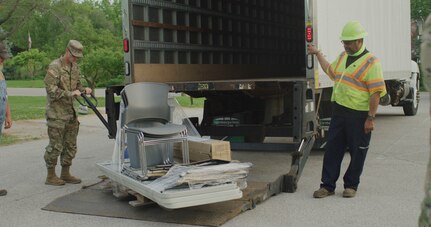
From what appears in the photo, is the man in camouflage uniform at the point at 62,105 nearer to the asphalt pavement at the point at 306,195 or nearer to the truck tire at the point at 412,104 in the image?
the asphalt pavement at the point at 306,195

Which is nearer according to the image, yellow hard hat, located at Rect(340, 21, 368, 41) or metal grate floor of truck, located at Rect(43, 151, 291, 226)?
metal grate floor of truck, located at Rect(43, 151, 291, 226)

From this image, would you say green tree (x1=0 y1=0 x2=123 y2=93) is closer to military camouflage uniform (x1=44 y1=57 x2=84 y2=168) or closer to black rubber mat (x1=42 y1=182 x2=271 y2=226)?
military camouflage uniform (x1=44 y1=57 x2=84 y2=168)

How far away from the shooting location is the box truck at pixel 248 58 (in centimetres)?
700

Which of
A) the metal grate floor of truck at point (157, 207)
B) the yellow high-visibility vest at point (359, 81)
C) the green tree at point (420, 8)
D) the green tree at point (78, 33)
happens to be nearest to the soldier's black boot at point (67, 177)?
the metal grate floor of truck at point (157, 207)

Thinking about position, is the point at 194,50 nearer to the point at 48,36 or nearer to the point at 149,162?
the point at 149,162

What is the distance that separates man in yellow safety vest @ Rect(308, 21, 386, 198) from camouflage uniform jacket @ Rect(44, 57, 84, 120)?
3.33 meters

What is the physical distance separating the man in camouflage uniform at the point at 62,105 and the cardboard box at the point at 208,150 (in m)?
1.72

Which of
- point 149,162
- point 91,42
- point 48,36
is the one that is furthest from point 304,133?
point 48,36

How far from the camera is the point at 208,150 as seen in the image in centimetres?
615

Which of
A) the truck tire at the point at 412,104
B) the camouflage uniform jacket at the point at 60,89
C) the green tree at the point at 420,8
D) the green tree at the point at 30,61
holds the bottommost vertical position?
the truck tire at the point at 412,104

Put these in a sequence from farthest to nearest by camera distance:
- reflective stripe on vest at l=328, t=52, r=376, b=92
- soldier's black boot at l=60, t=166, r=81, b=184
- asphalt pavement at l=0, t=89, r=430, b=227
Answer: soldier's black boot at l=60, t=166, r=81, b=184 < reflective stripe on vest at l=328, t=52, r=376, b=92 < asphalt pavement at l=0, t=89, r=430, b=227

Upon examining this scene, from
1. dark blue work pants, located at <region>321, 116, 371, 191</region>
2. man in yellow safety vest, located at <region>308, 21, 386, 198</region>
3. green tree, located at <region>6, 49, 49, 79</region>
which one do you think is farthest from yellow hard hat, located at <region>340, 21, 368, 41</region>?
green tree, located at <region>6, 49, 49, 79</region>

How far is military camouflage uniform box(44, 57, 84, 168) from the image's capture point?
7.16m

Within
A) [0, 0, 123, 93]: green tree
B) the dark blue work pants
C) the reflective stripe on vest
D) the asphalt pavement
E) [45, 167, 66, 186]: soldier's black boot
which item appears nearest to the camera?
the asphalt pavement
